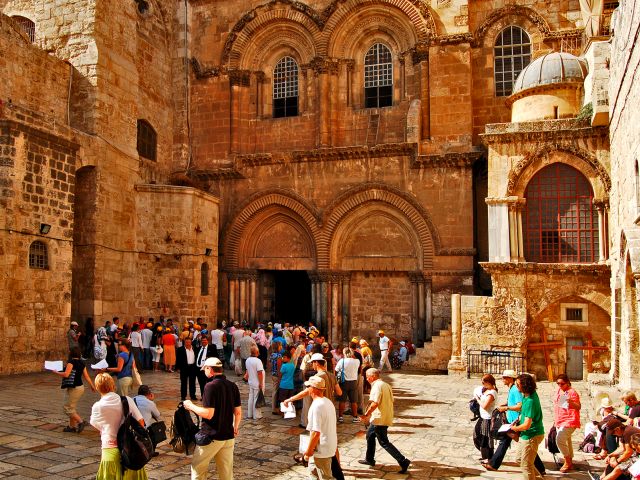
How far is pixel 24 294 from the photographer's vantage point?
15.9m

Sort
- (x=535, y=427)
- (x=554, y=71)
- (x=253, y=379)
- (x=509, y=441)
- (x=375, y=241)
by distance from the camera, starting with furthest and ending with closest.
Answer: (x=375, y=241), (x=554, y=71), (x=253, y=379), (x=509, y=441), (x=535, y=427)

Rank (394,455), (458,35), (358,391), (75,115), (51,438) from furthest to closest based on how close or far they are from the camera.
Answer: (458,35) → (75,115) → (358,391) → (51,438) → (394,455)

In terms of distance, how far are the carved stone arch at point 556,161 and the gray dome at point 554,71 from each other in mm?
2081

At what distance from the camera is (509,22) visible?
21.8 m

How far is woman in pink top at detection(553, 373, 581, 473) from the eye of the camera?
8750mm

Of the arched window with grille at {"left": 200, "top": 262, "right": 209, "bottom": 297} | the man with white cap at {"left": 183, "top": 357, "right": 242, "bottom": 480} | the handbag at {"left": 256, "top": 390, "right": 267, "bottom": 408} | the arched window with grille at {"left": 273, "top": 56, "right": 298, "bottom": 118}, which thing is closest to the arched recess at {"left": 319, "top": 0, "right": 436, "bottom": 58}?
the arched window with grille at {"left": 273, "top": 56, "right": 298, "bottom": 118}

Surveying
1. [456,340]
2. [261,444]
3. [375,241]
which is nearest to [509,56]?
[375,241]

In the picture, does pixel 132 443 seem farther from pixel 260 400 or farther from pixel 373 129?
pixel 373 129

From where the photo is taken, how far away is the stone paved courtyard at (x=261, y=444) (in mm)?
8391

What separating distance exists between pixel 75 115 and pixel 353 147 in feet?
30.3

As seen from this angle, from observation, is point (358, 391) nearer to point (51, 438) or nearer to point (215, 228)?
point (51, 438)

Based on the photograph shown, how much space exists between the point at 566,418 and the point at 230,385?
493 centimetres

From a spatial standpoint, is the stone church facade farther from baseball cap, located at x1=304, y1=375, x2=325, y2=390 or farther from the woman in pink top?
baseball cap, located at x1=304, y1=375, x2=325, y2=390

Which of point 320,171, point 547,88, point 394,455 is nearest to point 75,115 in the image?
point 320,171
